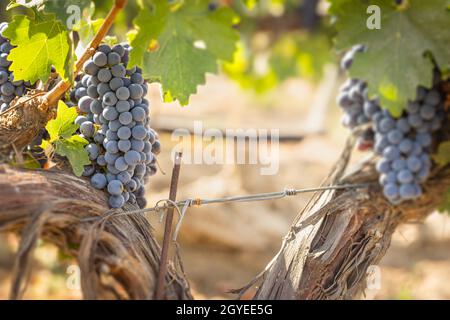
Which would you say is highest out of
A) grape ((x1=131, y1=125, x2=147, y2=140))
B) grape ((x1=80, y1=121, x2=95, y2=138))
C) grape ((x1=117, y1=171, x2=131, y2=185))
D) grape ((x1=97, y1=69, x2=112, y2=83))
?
grape ((x1=97, y1=69, x2=112, y2=83))

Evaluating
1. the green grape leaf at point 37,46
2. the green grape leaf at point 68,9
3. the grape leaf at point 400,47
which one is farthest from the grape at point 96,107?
the grape leaf at point 400,47

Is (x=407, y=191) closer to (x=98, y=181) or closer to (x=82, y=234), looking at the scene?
(x=98, y=181)

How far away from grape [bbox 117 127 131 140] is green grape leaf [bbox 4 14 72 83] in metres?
0.21

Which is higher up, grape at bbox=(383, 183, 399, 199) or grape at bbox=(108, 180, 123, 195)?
grape at bbox=(383, 183, 399, 199)

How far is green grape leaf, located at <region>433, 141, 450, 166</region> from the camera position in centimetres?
216

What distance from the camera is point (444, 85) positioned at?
7.20 ft

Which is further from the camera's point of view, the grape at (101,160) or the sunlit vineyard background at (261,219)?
the sunlit vineyard background at (261,219)

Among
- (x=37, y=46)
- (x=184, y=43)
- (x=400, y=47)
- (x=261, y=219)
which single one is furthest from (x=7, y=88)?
(x=261, y=219)

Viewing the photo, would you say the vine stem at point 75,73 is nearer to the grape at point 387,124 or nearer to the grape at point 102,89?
the grape at point 102,89

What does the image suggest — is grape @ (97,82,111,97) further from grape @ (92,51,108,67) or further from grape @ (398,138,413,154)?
grape @ (398,138,413,154)

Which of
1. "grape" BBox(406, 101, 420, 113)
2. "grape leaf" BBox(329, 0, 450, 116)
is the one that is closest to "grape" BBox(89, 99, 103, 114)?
"grape leaf" BBox(329, 0, 450, 116)

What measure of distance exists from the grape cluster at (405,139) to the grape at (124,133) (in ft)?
3.24

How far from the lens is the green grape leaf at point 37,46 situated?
157 cm

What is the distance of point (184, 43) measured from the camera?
160cm
